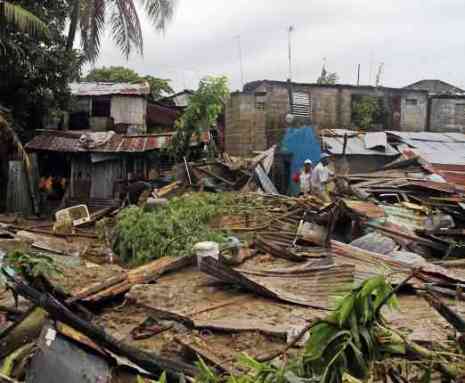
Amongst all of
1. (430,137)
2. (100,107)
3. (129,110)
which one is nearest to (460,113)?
(430,137)

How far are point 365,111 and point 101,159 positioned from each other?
10.5 m

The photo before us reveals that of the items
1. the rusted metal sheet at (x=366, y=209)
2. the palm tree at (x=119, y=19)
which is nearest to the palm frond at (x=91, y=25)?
the palm tree at (x=119, y=19)

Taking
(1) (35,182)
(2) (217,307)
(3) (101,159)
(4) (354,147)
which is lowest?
(2) (217,307)

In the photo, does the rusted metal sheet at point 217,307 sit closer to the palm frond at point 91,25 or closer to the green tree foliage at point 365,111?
the palm frond at point 91,25

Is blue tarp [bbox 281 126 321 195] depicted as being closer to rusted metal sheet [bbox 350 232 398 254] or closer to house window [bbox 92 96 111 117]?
house window [bbox 92 96 111 117]

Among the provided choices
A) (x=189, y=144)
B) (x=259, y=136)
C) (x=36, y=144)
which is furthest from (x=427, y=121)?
(x=36, y=144)

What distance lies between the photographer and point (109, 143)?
661 inches

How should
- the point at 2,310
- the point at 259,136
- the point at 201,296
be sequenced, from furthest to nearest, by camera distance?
the point at 259,136, the point at 201,296, the point at 2,310

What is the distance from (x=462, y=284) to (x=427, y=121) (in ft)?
55.0

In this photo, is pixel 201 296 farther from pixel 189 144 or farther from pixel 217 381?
pixel 189 144

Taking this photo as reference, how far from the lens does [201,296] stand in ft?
21.2

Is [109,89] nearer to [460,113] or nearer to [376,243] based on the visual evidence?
[376,243]

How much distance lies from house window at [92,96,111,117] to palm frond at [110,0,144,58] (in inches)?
105

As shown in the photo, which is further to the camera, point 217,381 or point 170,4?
point 170,4
